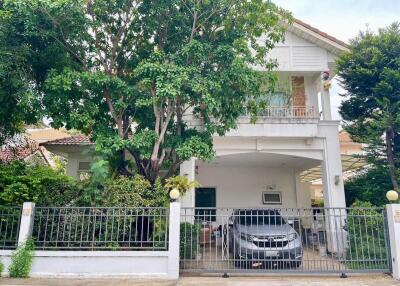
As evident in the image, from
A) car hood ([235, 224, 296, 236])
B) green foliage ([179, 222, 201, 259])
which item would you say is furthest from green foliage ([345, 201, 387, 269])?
green foliage ([179, 222, 201, 259])

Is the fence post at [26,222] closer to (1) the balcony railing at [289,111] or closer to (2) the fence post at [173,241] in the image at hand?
(2) the fence post at [173,241]

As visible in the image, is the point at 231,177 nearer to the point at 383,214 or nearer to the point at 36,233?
the point at 383,214

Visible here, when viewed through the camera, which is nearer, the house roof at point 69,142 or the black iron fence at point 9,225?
the black iron fence at point 9,225

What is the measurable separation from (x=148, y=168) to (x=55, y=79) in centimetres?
351

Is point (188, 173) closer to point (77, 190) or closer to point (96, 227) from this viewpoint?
point (77, 190)

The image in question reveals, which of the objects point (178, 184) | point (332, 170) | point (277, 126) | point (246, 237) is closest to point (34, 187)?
point (178, 184)

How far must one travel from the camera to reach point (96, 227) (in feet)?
26.7

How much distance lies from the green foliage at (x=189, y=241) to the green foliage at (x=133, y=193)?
0.95 metres

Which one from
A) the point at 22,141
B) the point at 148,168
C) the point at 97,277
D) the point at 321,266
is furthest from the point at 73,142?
the point at 321,266

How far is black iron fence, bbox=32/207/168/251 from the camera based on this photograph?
7.96 m

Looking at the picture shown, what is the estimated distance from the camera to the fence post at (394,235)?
24.5ft

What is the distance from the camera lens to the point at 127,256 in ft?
24.7

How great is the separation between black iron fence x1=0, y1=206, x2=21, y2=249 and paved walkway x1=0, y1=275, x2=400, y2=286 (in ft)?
3.56

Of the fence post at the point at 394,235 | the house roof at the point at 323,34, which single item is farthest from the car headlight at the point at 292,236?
the house roof at the point at 323,34
